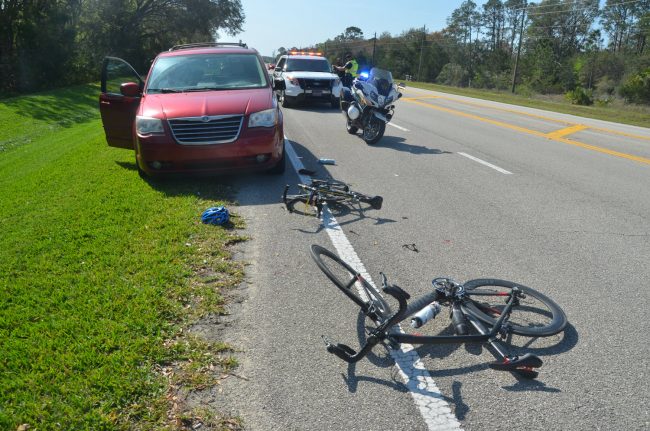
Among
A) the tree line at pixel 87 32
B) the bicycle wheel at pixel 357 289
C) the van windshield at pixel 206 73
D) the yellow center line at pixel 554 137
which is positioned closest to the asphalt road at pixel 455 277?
the bicycle wheel at pixel 357 289

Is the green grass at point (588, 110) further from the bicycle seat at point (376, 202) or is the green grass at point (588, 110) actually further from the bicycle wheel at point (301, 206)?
the bicycle wheel at point (301, 206)

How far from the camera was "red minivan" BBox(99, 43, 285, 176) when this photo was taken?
7.11m

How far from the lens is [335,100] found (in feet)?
62.4

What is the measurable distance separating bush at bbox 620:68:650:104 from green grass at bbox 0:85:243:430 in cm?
4784

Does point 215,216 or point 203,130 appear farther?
point 203,130

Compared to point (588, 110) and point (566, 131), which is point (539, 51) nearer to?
point (588, 110)

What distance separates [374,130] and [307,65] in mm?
9871

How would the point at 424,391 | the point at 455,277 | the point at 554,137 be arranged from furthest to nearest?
the point at 554,137, the point at 455,277, the point at 424,391

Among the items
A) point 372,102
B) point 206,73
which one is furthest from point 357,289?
point 372,102

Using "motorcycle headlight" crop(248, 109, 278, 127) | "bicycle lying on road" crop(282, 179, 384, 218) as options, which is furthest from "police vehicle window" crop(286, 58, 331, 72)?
"bicycle lying on road" crop(282, 179, 384, 218)

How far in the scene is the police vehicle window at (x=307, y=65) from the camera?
19.8 m

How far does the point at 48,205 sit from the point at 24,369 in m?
3.98

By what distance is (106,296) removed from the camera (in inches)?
158

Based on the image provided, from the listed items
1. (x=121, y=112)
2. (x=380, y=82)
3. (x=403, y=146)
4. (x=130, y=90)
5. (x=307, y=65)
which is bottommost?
(x=403, y=146)
